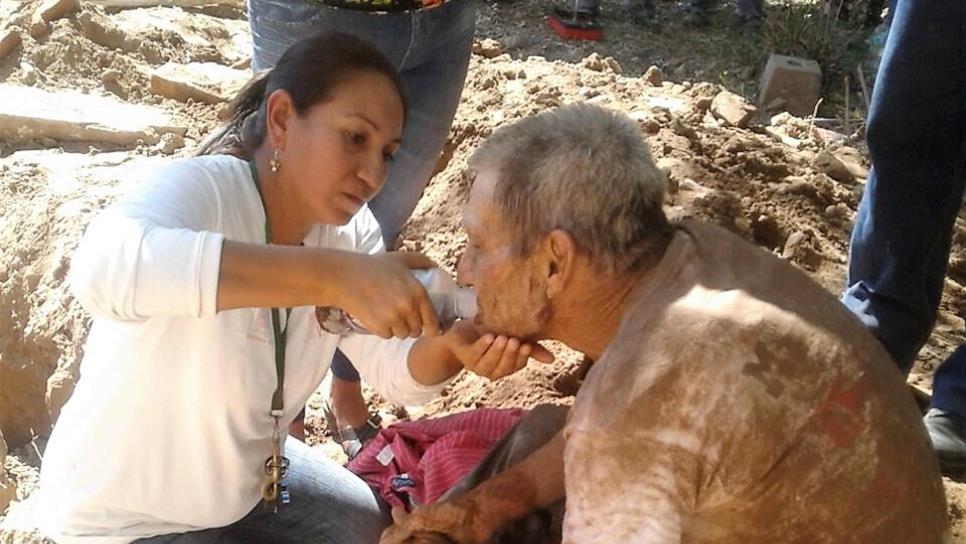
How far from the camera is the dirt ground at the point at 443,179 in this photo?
3.93m

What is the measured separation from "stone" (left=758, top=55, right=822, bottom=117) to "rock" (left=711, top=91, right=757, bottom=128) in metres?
1.36

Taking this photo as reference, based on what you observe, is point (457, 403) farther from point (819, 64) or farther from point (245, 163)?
point (819, 64)

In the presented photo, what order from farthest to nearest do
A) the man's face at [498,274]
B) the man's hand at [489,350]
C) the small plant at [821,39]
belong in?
the small plant at [821,39] < the man's hand at [489,350] < the man's face at [498,274]

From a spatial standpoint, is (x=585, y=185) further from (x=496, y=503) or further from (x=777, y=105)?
(x=777, y=105)

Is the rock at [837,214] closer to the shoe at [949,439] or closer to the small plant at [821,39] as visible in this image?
the shoe at [949,439]

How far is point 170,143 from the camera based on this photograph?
5.12 metres

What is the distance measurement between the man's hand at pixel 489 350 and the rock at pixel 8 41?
4367 mm

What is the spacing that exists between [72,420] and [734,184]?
2999 millimetres

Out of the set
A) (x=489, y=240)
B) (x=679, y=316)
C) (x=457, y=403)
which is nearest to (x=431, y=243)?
(x=457, y=403)

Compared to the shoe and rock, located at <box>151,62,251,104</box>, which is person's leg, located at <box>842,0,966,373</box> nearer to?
the shoe

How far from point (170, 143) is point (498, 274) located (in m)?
3.61

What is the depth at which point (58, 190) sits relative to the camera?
4520 millimetres

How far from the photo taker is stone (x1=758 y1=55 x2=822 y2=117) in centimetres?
652

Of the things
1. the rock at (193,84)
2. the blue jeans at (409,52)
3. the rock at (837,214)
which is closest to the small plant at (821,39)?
the rock at (837,214)
